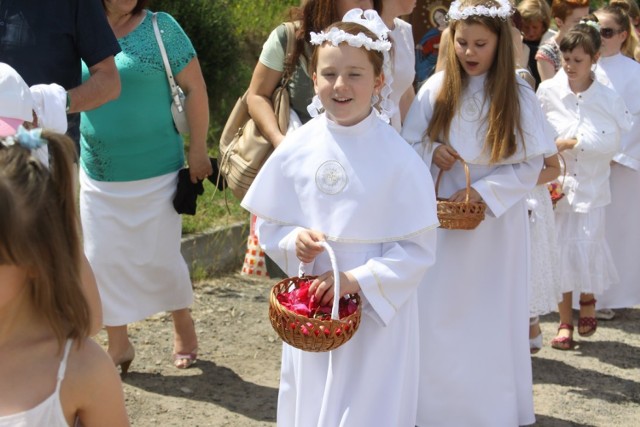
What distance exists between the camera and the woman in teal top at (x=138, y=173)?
17.8 ft

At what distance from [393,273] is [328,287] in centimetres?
27

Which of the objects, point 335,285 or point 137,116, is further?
point 137,116

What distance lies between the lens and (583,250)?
7004 millimetres

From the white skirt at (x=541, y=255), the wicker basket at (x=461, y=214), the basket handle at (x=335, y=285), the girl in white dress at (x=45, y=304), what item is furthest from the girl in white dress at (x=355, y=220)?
the white skirt at (x=541, y=255)

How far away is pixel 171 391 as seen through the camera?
5.58 meters

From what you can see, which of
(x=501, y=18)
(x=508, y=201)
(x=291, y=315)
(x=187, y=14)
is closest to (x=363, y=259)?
(x=291, y=315)

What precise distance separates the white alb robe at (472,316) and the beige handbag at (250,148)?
0.63 m

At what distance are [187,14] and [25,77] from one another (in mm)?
5546

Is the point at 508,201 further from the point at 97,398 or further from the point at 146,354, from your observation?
the point at 97,398

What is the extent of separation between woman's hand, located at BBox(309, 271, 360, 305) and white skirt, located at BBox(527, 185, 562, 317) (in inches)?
109

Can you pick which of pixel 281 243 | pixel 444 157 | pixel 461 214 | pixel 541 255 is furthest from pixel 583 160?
pixel 281 243

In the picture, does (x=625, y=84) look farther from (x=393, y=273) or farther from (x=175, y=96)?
(x=393, y=273)

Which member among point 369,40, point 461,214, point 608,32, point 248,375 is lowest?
point 248,375

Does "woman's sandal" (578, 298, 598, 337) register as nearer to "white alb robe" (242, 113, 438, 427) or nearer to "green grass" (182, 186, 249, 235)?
"green grass" (182, 186, 249, 235)
